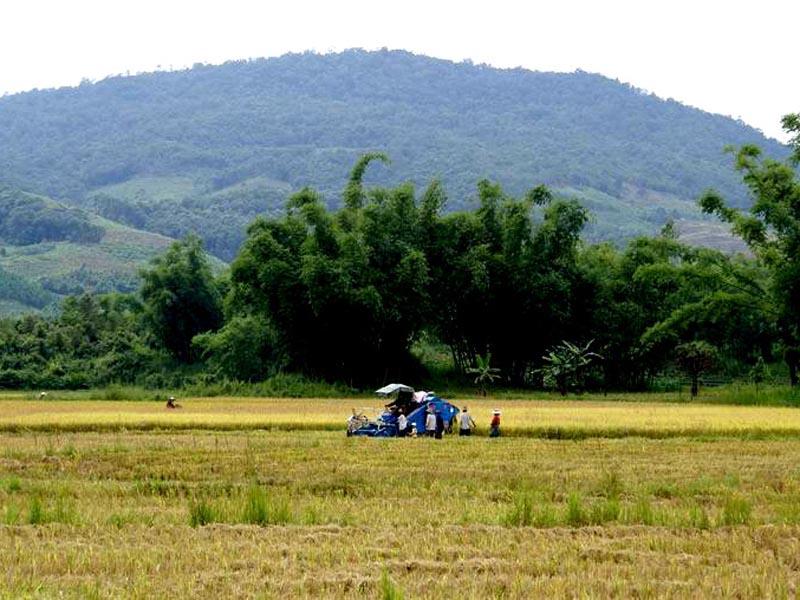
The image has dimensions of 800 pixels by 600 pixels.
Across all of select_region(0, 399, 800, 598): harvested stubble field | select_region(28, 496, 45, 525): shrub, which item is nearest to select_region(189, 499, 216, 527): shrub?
select_region(0, 399, 800, 598): harvested stubble field

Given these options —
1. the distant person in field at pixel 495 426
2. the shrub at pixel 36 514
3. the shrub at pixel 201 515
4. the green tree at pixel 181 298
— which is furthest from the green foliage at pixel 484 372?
the shrub at pixel 36 514

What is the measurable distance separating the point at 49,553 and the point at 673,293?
46190 millimetres

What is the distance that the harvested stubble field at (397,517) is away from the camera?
919 centimetres

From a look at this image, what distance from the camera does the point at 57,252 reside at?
6093 inches

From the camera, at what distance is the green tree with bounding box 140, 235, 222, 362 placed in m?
59.3

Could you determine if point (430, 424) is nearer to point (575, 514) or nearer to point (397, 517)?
point (397, 517)

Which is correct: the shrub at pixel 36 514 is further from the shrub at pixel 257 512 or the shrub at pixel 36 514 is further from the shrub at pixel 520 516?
the shrub at pixel 520 516

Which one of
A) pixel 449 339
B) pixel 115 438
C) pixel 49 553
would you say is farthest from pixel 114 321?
pixel 49 553

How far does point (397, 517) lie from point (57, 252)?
150880 mm

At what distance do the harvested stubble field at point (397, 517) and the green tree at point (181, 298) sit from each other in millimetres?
35827

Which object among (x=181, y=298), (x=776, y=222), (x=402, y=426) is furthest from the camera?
(x=181, y=298)

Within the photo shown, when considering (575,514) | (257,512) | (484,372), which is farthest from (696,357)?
(257,512)

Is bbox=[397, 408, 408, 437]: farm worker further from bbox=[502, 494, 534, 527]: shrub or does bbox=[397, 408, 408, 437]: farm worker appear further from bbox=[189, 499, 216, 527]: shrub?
bbox=[189, 499, 216, 527]: shrub

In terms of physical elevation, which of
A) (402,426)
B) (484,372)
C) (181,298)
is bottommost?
(402,426)
